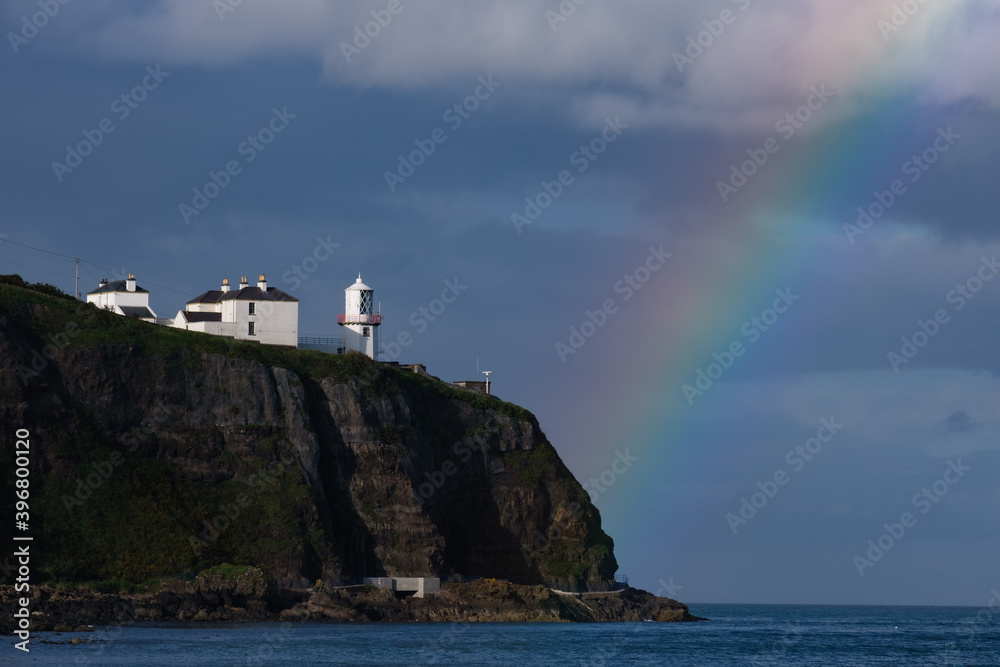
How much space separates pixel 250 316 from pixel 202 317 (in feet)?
14.4

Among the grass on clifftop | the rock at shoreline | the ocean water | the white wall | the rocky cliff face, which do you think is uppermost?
the white wall

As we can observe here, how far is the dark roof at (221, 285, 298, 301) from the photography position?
4557 inches

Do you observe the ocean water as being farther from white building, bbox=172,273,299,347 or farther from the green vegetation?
white building, bbox=172,273,299,347

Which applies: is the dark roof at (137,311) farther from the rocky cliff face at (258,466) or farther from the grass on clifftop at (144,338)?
the rocky cliff face at (258,466)

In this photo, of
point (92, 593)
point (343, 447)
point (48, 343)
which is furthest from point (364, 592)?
point (48, 343)

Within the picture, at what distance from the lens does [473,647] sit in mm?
75125

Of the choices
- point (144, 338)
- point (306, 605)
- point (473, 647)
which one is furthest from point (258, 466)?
point (473, 647)

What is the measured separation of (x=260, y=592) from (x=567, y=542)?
33816 millimetres

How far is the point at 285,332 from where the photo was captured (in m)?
116

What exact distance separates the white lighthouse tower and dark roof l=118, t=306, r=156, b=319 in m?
17.7

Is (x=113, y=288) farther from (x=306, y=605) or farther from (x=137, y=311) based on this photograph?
(x=306, y=605)

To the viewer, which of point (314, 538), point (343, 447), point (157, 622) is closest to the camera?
point (157, 622)

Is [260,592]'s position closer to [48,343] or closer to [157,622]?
[157,622]

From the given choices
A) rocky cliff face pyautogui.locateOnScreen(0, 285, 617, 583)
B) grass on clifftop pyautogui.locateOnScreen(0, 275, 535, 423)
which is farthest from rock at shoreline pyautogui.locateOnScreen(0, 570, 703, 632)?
grass on clifftop pyautogui.locateOnScreen(0, 275, 535, 423)
